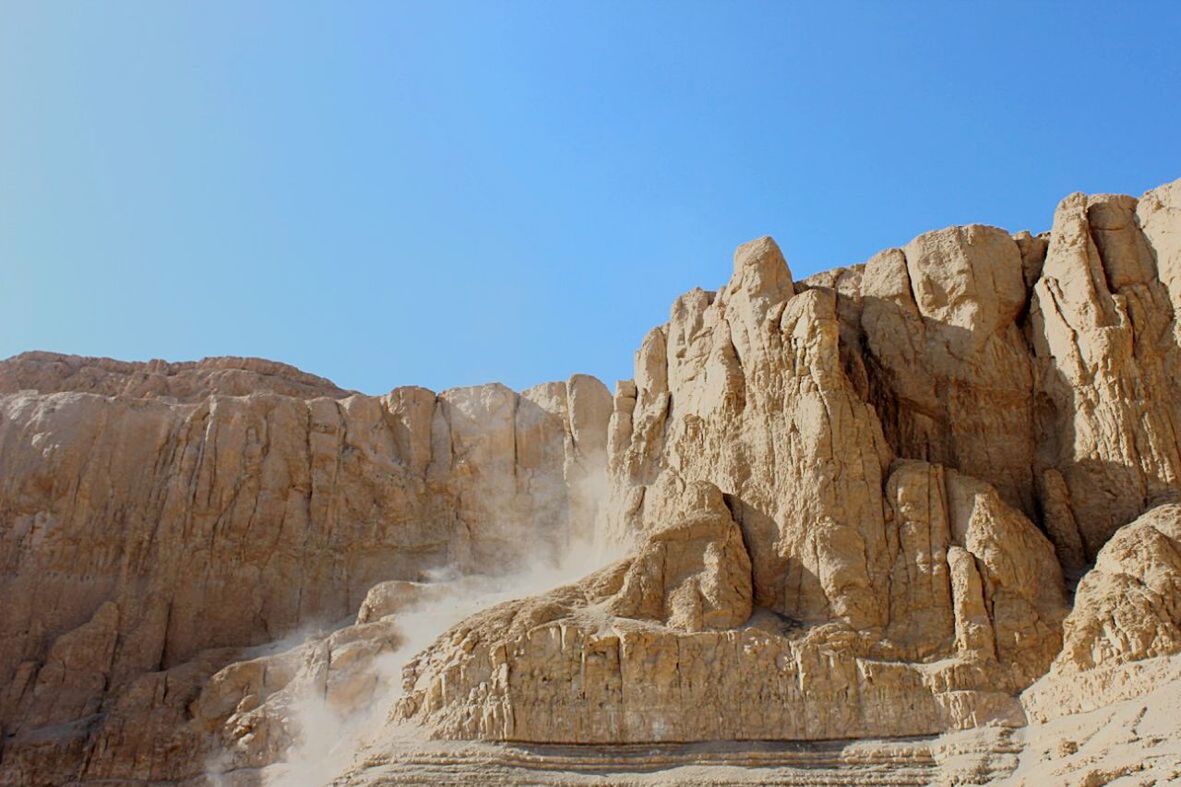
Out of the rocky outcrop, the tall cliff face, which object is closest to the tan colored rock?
the tall cliff face

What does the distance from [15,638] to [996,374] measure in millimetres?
29499

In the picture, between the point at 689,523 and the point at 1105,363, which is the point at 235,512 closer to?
the point at 689,523

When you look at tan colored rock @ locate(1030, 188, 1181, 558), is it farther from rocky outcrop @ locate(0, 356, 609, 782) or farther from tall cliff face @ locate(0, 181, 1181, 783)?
A: rocky outcrop @ locate(0, 356, 609, 782)

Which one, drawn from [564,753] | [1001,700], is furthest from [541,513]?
[1001,700]

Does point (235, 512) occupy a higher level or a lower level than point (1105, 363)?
lower

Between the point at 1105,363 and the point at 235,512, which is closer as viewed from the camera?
the point at 1105,363

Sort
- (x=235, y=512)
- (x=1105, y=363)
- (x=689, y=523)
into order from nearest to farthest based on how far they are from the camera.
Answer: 1. (x=689, y=523)
2. (x=1105, y=363)
3. (x=235, y=512)

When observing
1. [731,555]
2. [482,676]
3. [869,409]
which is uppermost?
[869,409]

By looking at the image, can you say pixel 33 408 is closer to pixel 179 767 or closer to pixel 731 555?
pixel 179 767

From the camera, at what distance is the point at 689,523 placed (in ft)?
102

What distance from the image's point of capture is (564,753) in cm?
2734

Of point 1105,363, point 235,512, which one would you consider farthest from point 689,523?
point 235,512

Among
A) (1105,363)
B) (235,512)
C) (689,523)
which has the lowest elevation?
(689,523)

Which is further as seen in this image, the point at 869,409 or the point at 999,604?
the point at 869,409
